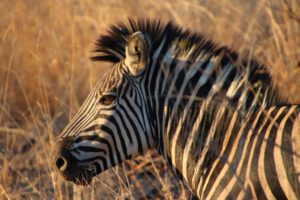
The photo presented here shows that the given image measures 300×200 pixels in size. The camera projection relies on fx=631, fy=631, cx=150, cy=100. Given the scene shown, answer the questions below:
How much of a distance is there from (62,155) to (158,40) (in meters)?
0.89

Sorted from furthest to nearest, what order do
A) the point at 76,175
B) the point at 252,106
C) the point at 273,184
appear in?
the point at 76,175, the point at 252,106, the point at 273,184

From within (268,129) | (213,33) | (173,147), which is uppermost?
(213,33)

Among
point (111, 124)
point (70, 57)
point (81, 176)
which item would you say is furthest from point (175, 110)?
point (70, 57)

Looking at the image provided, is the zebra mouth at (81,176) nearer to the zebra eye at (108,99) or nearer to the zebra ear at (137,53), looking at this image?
the zebra eye at (108,99)

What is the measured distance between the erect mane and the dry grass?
1.30m

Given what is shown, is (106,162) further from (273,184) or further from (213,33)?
(213,33)

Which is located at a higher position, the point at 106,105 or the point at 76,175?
the point at 106,105

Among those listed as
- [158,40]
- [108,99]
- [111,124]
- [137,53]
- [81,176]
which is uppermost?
[158,40]

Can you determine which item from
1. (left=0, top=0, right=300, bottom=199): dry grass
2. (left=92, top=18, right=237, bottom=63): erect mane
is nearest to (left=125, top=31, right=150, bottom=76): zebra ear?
(left=92, top=18, right=237, bottom=63): erect mane

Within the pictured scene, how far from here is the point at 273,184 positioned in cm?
313

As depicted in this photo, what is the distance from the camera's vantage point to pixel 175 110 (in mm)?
3646

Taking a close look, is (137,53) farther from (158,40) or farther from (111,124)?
(111,124)

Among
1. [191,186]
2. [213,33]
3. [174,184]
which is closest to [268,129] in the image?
[191,186]

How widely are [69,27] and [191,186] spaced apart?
5042 mm
